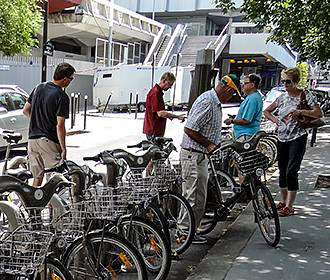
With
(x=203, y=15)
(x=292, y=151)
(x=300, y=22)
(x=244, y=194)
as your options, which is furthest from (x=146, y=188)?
(x=203, y=15)

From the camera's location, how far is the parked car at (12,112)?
1085 cm

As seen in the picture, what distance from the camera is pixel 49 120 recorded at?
557 centimetres

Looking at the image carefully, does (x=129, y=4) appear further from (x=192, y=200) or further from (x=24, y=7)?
(x=192, y=200)

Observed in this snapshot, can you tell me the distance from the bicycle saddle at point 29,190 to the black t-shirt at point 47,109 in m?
2.13

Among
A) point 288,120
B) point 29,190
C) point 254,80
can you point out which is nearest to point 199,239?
point 288,120

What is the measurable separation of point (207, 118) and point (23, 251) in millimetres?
2669

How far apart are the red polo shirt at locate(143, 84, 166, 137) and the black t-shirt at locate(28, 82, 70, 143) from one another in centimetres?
144

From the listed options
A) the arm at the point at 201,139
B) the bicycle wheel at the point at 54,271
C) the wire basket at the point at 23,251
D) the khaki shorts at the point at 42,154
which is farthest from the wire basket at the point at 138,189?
the khaki shorts at the point at 42,154

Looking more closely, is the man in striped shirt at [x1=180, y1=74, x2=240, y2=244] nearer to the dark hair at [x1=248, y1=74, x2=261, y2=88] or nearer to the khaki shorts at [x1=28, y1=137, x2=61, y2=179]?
the khaki shorts at [x1=28, y1=137, x2=61, y2=179]

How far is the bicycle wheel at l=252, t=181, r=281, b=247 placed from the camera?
5.09 m

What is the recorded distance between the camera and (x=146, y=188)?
419 cm

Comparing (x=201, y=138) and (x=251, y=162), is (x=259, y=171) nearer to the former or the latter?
(x=251, y=162)

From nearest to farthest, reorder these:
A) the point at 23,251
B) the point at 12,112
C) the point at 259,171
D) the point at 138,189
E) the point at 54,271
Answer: the point at 23,251
the point at 54,271
the point at 138,189
the point at 259,171
the point at 12,112

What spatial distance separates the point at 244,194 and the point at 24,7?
12.3 meters
